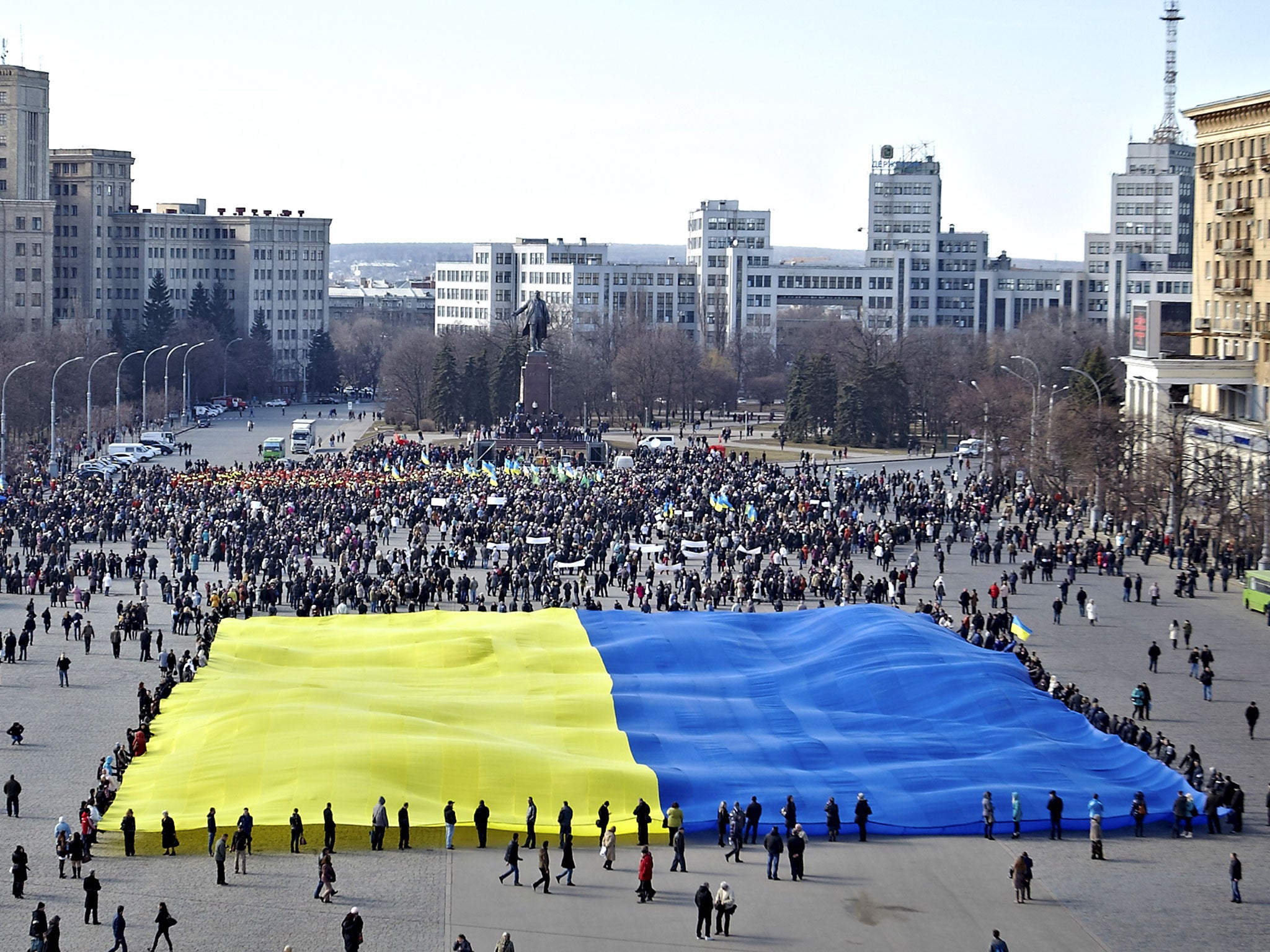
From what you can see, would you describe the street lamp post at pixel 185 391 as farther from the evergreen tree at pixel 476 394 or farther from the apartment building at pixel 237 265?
the apartment building at pixel 237 265

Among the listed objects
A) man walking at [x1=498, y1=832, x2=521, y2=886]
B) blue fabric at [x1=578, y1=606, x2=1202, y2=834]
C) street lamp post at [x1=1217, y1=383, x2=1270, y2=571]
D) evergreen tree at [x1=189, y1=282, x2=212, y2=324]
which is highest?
evergreen tree at [x1=189, y1=282, x2=212, y2=324]

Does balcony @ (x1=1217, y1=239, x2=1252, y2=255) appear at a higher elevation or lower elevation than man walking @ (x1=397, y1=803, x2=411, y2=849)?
higher

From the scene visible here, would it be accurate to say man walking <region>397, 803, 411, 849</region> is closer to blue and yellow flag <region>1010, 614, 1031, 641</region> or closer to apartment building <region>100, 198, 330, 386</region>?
blue and yellow flag <region>1010, 614, 1031, 641</region>

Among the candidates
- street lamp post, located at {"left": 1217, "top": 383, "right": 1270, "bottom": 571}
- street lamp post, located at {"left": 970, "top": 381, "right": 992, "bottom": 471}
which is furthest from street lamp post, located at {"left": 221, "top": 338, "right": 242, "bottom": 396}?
street lamp post, located at {"left": 1217, "top": 383, "right": 1270, "bottom": 571}

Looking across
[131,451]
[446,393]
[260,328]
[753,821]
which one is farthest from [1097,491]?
[260,328]

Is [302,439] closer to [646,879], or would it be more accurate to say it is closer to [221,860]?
[221,860]

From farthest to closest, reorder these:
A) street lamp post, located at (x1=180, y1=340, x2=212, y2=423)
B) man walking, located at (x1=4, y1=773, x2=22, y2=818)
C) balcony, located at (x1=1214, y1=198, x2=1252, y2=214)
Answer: street lamp post, located at (x1=180, y1=340, x2=212, y2=423), balcony, located at (x1=1214, y1=198, x2=1252, y2=214), man walking, located at (x1=4, y1=773, x2=22, y2=818)

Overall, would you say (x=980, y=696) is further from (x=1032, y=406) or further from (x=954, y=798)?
(x=1032, y=406)

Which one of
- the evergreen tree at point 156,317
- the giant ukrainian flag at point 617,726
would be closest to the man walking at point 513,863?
the giant ukrainian flag at point 617,726
